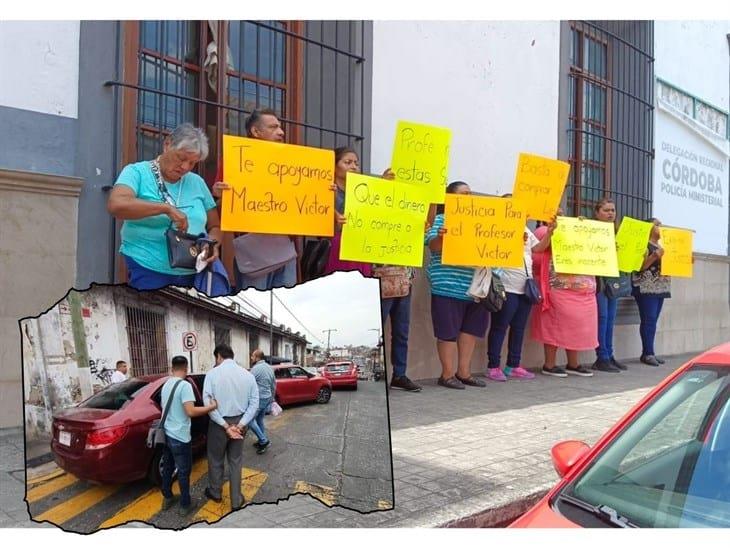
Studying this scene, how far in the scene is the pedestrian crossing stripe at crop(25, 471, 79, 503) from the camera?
2816 millimetres

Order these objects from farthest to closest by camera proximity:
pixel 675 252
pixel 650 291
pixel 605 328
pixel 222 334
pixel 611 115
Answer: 1. pixel 611 115
2. pixel 650 291
3. pixel 675 252
4. pixel 605 328
5. pixel 222 334

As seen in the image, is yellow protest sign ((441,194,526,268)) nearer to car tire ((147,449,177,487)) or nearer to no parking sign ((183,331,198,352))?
no parking sign ((183,331,198,352))

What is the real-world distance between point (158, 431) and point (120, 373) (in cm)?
27

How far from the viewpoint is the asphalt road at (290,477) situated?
9.23 feet

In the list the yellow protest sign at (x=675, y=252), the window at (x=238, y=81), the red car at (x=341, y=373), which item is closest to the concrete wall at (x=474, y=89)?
the window at (x=238, y=81)

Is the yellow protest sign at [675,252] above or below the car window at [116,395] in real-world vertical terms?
above

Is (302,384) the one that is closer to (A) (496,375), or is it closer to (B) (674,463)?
(B) (674,463)

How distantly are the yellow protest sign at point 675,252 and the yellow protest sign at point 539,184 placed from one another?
116 inches

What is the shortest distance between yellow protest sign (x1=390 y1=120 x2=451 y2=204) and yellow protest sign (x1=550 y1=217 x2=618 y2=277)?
2158mm

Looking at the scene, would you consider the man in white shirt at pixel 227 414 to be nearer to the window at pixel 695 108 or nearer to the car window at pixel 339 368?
the car window at pixel 339 368

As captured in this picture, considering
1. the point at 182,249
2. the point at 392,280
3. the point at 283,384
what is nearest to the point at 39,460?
the point at 283,384

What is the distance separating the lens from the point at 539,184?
24.0 feet

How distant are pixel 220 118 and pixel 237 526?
13.2 feet

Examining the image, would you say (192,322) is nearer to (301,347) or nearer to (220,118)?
(301,347)
